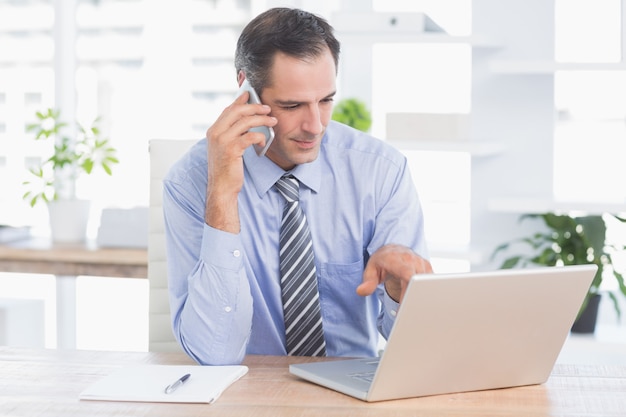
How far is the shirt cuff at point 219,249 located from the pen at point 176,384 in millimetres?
278

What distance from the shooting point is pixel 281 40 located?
6.14ft

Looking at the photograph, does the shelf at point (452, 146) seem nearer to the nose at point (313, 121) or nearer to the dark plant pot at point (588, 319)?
the dark plant pot at point (588, 319)

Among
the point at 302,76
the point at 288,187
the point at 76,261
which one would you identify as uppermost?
the point at 302,76

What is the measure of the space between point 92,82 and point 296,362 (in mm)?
2582

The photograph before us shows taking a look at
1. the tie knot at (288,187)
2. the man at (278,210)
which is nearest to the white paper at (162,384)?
the man at (278,210)

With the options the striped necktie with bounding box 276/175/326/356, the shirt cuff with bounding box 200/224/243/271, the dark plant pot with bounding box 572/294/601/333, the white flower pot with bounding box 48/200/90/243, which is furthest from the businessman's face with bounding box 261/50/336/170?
the white flower pot with bounding box 48/200/90/243

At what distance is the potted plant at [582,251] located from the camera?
3.12 metres

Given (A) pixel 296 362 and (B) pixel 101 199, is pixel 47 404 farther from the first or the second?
(B) pixel 101 199

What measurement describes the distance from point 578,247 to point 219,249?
1.76m

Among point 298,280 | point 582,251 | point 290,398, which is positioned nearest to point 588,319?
point 582,251

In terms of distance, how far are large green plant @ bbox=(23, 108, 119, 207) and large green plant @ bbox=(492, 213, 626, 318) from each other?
64.6 inches

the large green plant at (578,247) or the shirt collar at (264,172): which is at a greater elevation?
the shirt collar at (264,172)

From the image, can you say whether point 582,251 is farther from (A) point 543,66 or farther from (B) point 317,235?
(B) point 317,235

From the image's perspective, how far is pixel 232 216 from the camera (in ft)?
5.87
